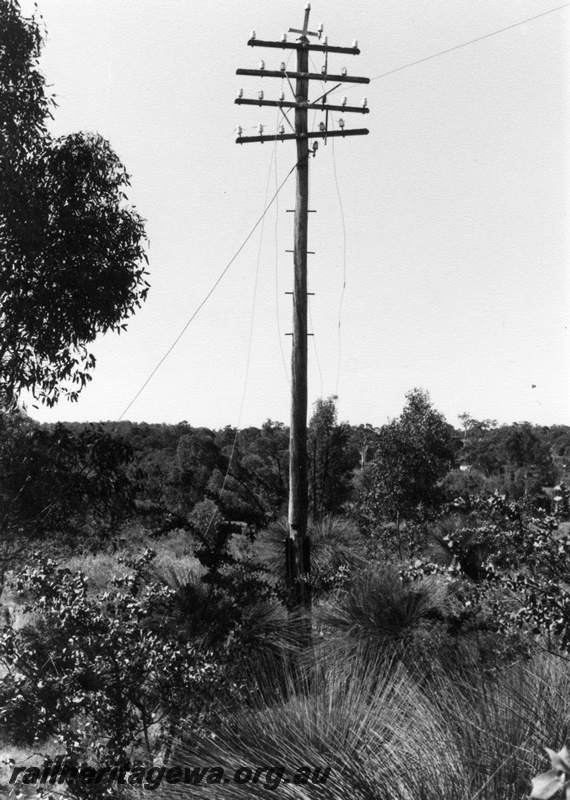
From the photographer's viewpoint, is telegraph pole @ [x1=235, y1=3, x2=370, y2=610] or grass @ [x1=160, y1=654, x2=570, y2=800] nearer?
grass @ [x1=160, y1=654, x2=570, y2=800]

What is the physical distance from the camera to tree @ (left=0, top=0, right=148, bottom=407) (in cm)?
Result: 665

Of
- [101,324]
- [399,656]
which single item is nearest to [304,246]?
[101,324]

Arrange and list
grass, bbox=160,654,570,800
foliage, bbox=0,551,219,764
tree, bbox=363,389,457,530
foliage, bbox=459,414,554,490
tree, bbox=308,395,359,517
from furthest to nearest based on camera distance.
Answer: foliage, bbox=459,414,554,490 < tree, bbox=308,395,359,517 < tree, bbox=363,389,457,530 < foliage, bbox=0,551,219,764 < grass, bbox=160,654,570,800

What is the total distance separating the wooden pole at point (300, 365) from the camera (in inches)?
363

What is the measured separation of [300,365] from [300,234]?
1.79m

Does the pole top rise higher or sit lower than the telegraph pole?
higher

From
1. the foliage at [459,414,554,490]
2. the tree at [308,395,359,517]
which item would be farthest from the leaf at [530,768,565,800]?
the foliage at [459,414,554,490]

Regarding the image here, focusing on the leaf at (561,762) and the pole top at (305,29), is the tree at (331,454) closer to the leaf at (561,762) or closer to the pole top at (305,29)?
the pole top at (305,29)

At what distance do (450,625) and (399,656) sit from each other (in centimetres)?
65

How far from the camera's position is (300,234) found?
9.62 metres

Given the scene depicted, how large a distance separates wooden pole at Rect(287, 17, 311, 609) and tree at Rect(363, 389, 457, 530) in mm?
9734

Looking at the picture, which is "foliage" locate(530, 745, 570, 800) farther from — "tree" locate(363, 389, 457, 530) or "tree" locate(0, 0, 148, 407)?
"tree" locate(363, 389, 457, 530)

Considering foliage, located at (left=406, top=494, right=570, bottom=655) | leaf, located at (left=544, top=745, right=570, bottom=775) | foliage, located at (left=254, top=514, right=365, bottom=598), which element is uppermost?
leaf, located at (left=544, top=745, right=570, bottom=775)

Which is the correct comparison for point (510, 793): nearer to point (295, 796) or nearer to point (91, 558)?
point (295, 796)
